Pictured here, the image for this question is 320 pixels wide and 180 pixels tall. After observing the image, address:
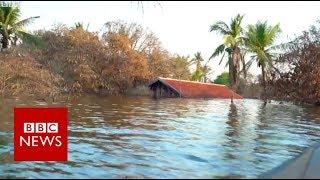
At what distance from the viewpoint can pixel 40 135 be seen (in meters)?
8.91

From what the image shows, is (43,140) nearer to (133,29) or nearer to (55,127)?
(55,127)

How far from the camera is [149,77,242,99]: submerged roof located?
5447 cm

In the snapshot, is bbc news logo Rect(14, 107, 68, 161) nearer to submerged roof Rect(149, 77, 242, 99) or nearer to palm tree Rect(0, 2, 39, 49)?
palm tree Rect(0, 2, 39, 49)

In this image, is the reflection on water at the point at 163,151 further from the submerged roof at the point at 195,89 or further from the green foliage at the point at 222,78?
the green foliage at the point at 222,78

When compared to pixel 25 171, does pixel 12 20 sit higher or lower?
higher

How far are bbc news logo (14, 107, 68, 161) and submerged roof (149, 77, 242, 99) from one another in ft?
144

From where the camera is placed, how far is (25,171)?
8367mm

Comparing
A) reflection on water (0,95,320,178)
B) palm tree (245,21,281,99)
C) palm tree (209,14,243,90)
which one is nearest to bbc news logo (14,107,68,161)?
reflection on water (0,95,320,178)

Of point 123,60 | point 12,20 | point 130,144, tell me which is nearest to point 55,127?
point 130,144

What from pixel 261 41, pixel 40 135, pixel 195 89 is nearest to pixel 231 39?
pixel 195 89

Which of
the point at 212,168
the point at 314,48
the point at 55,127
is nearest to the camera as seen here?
the point at 212,168

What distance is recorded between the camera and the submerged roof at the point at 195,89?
179ft

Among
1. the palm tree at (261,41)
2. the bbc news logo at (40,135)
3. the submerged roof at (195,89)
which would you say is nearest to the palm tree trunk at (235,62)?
the submerged roof at (195,89)

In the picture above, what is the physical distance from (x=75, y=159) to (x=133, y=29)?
179 feet
